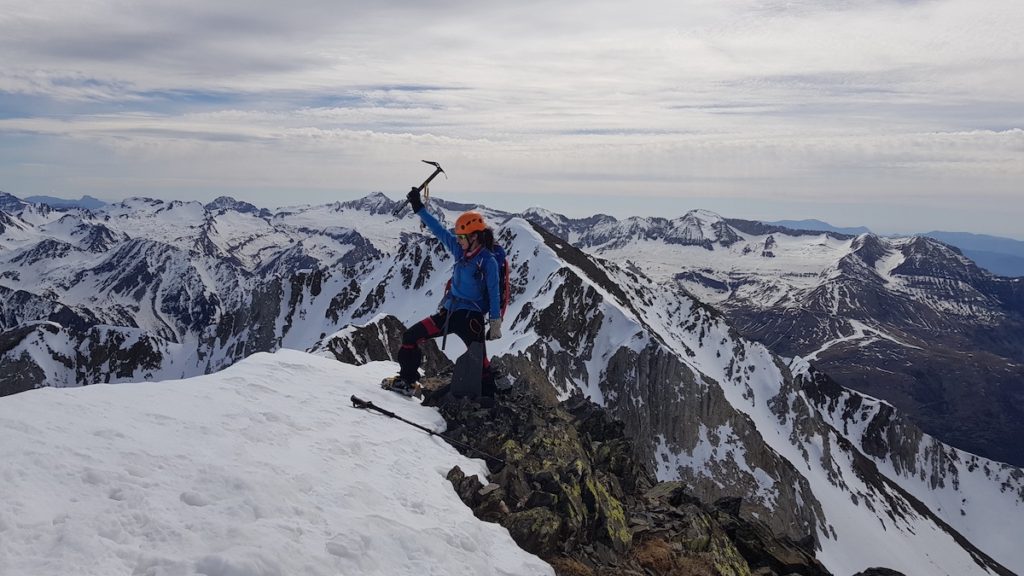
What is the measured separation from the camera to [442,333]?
15656 mm

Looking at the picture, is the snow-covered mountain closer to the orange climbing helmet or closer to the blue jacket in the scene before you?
the blue jacket

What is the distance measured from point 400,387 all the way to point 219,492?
26.8ft

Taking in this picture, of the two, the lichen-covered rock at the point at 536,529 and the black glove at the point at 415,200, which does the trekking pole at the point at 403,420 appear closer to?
the lichen-covered rock at the point at 536,529

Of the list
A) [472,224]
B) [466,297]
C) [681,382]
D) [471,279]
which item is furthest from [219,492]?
[681,382]

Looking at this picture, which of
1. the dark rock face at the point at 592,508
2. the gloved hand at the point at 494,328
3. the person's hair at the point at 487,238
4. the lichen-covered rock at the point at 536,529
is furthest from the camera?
the person's hair at the point at 487,238

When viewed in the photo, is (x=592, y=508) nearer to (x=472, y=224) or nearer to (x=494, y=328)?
(x=494, y=328)

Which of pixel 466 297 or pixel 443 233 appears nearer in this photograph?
pixel 466 297

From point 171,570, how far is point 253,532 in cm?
105

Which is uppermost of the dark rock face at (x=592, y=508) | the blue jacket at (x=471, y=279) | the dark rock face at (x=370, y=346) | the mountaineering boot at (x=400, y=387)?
the blue jacket at (x=471, y=279)

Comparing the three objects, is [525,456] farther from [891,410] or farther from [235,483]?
[891,410]

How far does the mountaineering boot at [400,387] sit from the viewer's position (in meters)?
16.4

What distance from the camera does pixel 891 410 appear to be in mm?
152250

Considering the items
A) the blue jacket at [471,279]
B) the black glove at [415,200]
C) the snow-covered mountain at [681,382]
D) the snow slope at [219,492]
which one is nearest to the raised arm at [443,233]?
the blue jacket at [471,279]

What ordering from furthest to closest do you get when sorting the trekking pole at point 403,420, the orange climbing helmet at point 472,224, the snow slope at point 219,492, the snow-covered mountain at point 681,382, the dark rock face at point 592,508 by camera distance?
the snow-covered mountain at point 681,382, the orange climbing helmet at point 472,224, the trekking pole at point 403,420, the dark rock face at point 592,508, the snow slope at point 219,492
